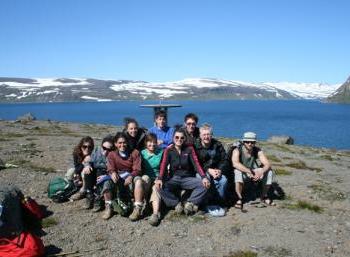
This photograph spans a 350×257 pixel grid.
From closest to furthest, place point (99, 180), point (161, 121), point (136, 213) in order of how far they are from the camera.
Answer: point (136, 213)
point (99, 180)
point (161, 121)

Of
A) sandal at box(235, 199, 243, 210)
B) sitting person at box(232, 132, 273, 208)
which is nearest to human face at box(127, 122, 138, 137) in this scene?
sitting person at box(232, 132, 273, 208)

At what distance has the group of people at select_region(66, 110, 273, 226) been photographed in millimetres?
12211

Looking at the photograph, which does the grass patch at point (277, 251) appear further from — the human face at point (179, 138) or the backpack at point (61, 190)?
the backpack at point (61, 190)

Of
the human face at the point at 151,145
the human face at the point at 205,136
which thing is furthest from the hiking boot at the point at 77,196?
the human face at the point at 205,136

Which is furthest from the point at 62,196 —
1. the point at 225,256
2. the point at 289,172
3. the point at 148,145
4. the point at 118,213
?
the point at 289,172

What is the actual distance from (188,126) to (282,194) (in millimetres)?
4524

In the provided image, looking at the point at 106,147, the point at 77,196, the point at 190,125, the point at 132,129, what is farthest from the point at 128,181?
the point at 190,125

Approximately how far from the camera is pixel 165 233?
11.1 m

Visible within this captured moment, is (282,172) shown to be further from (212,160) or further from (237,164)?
(212,160)

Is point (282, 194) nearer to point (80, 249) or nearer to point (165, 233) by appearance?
point (165, 233)

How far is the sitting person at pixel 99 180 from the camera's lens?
12.1 m

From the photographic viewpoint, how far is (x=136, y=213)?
464 inches

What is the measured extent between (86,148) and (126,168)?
69.4 inches

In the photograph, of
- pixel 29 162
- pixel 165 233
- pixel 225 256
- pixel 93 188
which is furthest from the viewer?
pixel 29 162
